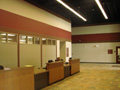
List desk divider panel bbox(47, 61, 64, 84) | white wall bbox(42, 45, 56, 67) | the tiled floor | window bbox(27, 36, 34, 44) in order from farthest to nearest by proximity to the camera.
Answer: white wall bbox(42, 45, 56, 67)
window bbox(27, 36, 34, 44)
desk divider panel bbox(47, 61, 64, 84)
the tiled floor

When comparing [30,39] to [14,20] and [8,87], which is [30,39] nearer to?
[14,20]

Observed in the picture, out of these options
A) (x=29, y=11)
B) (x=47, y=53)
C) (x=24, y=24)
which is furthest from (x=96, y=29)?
(x=24, y=24)

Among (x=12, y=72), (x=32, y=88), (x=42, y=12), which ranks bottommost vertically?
(x=32, y=88)

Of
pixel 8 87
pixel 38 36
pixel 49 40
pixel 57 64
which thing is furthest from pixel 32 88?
pixel 49 40

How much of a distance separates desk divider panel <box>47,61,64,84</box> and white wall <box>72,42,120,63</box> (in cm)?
927

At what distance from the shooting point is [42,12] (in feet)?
27.6

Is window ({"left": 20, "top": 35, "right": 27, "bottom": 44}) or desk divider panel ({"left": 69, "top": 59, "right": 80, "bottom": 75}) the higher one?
window ({"left": 20, "top": 35, "right": 27, "bottom": 44})

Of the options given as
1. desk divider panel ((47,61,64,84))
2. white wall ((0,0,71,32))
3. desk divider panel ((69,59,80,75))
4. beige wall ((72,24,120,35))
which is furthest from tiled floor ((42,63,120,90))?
beige wall ((72,24,120,35))

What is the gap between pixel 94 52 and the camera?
49.4 feet

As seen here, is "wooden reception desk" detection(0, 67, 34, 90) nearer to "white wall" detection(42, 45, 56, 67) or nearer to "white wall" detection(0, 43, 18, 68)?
"white wall" detection(0, 43, 18, 68)

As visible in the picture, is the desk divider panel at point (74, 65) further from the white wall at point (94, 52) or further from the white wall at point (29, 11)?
the white wall at point (94, 52)

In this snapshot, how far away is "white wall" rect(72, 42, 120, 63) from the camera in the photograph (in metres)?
14.4

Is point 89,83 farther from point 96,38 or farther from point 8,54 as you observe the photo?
point 96,38

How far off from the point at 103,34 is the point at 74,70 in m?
8.25
